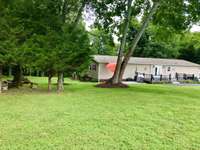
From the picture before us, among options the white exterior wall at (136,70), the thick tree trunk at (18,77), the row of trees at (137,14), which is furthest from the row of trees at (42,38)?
the white exterior wall at (136,70)

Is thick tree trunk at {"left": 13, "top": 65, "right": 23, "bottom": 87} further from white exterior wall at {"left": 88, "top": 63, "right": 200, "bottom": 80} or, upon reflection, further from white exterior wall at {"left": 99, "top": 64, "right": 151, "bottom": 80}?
white exterior wall at {"left": 99, "top": 64, "right": 151, "bottom": 80}

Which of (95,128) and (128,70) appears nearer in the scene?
A: (95,128)

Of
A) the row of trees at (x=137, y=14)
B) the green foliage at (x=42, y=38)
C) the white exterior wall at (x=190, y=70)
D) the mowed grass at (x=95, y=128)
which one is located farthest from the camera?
the white exterior wall at (x=190, y=70)

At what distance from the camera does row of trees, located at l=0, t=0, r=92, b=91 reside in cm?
1142

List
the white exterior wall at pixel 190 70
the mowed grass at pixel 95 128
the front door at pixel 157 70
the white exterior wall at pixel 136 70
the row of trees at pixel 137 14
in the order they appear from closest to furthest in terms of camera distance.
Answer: the mowed grass at pixel 95 128, the row of trees at pixel 137 14, the white exterior wall at pixel 136 70, the front door at pixel 157 70, the white exterior wall at pixel 190 70

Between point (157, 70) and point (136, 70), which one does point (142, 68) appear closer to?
point (136, 70)

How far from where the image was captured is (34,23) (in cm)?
1241

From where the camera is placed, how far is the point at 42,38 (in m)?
12.2

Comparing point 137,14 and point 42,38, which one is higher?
point 137,14

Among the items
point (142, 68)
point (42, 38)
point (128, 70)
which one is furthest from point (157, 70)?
point (42, 38)

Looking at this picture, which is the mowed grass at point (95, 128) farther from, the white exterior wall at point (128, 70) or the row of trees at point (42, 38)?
the white exterior wall at point (128, 70)

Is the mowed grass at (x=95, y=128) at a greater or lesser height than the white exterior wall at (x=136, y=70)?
lesser

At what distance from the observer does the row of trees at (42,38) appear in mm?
11422

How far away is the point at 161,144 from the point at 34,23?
31.7 feet
